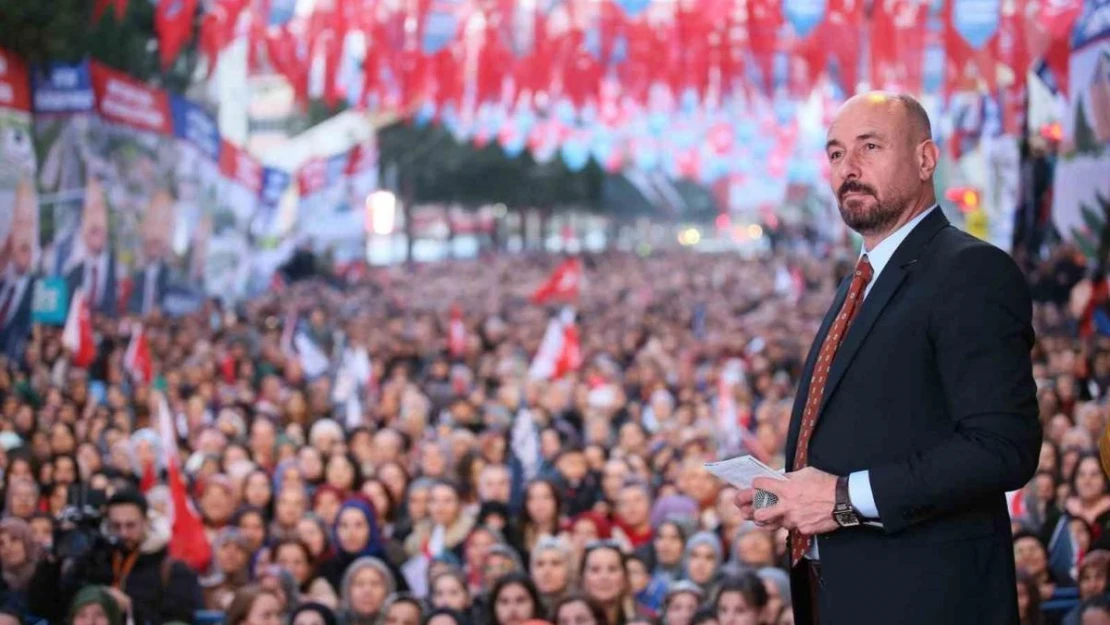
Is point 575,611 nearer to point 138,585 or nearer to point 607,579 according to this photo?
point 607,579

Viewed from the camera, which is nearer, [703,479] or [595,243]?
[703,479]

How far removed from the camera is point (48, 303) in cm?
1786

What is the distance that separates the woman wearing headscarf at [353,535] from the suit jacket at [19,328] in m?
8.82

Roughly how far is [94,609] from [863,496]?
14.7 ft

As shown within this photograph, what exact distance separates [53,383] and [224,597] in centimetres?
787

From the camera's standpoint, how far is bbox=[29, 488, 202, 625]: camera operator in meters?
7.58

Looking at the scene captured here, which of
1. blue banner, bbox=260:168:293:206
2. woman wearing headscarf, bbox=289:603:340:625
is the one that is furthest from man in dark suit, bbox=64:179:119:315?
woman wearing headscarf, bbox=289:603:340:625

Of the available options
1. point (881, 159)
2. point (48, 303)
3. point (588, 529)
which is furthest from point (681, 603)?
point (48, 303)

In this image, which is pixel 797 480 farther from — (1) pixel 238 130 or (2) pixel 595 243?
(2) pixel 595 243

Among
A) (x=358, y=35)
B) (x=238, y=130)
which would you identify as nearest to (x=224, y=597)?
(x=358, y=35)

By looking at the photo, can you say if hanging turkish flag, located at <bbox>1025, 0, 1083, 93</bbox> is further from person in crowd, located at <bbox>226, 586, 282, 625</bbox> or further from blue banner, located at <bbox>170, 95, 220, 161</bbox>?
blue banner, located at <bbox>170, 95, 220, 161</bbox>

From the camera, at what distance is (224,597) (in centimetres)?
847

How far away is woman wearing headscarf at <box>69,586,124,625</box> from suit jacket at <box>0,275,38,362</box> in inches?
413

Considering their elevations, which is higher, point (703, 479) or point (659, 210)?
point (659, 210)
